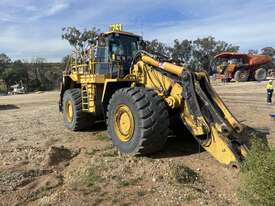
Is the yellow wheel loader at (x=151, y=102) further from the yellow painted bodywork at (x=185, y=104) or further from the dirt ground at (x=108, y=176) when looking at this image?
the dirt ground at (x=108, y=176)

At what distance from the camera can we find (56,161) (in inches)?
320

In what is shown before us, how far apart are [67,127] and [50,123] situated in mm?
1662

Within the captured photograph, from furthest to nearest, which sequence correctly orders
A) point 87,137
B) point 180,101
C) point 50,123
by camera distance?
point 50,123, point 87,137, point 180,101

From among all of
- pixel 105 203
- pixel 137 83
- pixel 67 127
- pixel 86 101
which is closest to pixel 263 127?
pixel 137 83

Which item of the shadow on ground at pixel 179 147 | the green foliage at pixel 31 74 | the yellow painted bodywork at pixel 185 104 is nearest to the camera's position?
the yellow painted bodywork at pixel 185 104

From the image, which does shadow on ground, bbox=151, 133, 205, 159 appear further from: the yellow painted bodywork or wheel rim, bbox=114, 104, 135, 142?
the yellow painted bodywork

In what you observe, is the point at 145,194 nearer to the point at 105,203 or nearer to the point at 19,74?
the point at 105,203

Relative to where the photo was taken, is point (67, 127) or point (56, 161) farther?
point (67, 127)

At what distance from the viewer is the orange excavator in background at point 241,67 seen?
3484 centimetres

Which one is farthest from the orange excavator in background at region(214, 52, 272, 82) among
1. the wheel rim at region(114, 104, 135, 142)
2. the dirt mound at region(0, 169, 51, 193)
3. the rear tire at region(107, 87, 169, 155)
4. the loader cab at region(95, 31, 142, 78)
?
the dirt mound at region(0, 169, 51, 193)

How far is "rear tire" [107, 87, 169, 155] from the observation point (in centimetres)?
761

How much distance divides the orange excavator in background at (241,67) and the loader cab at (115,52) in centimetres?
2559

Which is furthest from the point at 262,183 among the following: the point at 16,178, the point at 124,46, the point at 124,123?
the point at 124,46

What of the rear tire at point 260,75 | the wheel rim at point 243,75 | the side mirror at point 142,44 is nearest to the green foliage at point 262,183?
the side mirror at point 142,44
